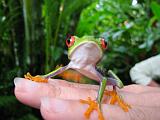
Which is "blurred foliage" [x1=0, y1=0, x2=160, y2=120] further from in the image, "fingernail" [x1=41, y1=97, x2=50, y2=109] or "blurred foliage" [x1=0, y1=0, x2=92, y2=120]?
"fingernail" [x1=41, y1=97, x2=50, y2=109]

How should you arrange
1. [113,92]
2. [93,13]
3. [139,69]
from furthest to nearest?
[93,13], [139,69], [113,92]

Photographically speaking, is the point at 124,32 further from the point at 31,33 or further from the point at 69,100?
the point at 69,100

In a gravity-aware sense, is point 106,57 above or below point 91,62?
below

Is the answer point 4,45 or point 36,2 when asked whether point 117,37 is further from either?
point 4,45

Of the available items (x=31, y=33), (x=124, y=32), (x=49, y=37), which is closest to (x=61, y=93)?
(x=49, y=37)

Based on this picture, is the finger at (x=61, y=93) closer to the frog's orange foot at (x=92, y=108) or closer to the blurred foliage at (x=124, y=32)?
the frog's orange foot at (x=92, y=108)

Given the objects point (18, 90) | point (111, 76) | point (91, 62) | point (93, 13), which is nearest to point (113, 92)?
point (111, 76)

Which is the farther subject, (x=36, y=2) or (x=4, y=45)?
(x=36, y=2)
